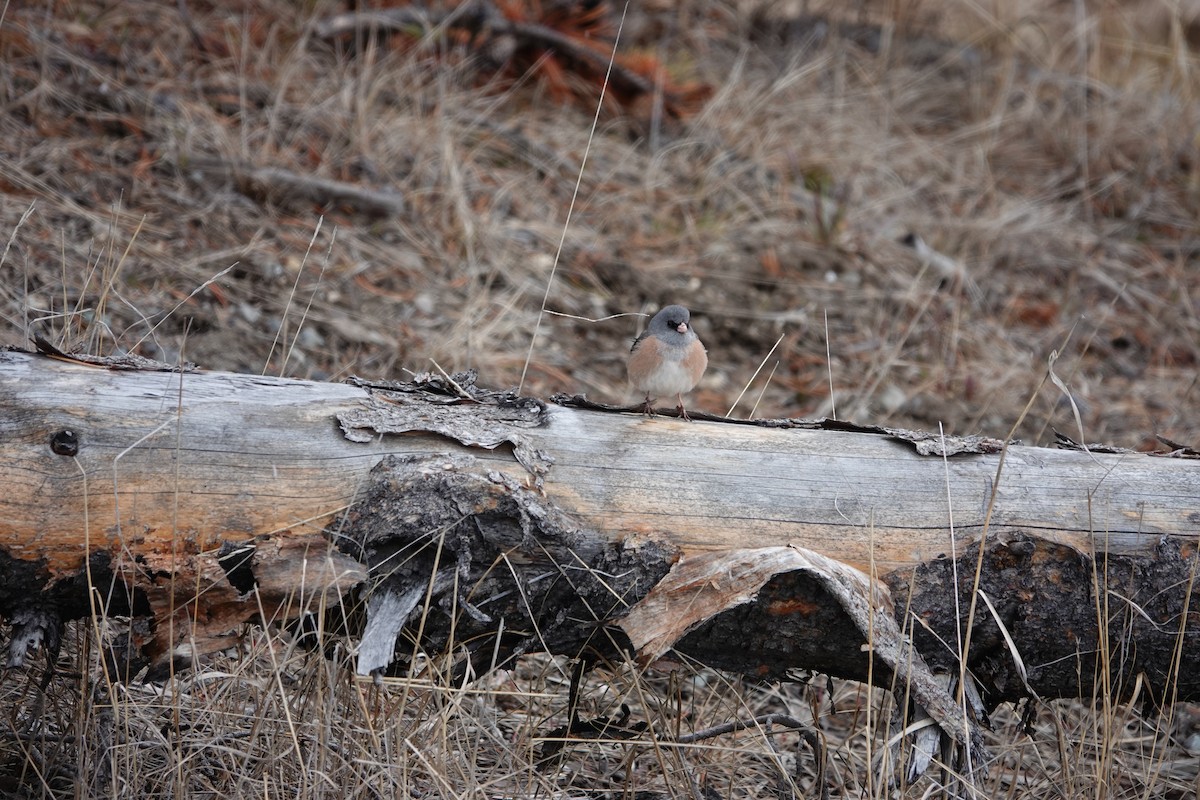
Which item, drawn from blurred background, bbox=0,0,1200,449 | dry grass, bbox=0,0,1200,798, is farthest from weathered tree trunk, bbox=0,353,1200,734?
blurred background, bbox=0,0,1200,449

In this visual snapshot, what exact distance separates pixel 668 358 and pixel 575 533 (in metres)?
0.87

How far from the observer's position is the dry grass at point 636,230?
3090mm

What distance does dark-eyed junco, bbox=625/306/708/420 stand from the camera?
8.55ft

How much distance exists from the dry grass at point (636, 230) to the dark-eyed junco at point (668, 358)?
0.78 m

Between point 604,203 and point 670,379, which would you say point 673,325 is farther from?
point 604,203

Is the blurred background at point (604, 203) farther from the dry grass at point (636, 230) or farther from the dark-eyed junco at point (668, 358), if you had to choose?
the dark-eyed junco at point (668, 358)

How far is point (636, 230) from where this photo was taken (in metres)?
4.75

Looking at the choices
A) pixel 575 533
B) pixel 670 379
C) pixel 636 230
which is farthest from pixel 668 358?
pixel 636 230

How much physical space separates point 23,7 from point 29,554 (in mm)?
3633

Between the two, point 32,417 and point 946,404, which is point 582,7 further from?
point 32,417

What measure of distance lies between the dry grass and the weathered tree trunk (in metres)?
0.42

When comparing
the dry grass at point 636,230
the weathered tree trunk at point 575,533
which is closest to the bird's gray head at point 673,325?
the weathered tree trunk at point 575,533

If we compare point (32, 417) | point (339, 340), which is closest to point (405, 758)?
point (32, 417)

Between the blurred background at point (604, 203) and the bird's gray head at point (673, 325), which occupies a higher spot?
the bird's gray head at point (673, 325)
